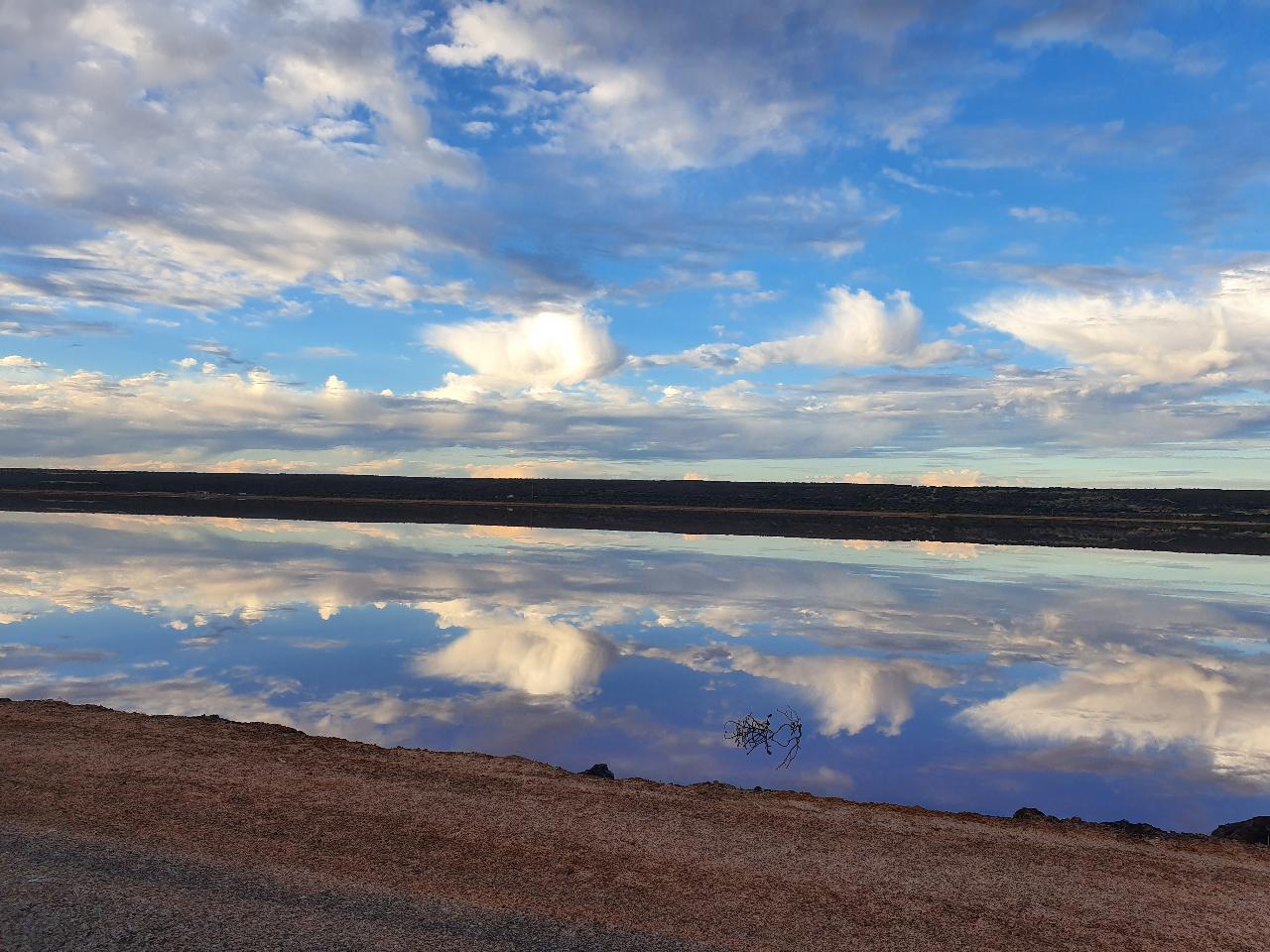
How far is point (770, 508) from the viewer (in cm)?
7231

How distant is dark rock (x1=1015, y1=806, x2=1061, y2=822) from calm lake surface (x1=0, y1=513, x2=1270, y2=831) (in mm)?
592

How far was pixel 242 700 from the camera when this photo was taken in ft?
34.2

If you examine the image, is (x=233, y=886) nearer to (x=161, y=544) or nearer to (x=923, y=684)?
(x=923, y=684)

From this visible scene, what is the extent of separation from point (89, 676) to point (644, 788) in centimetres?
836

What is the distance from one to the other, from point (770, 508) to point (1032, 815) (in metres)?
65.7

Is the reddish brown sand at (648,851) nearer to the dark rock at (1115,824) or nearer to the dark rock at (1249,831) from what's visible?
the dark rock at (1115,824)

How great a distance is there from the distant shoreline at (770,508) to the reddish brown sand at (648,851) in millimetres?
33409

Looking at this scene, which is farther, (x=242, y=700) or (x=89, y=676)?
(x=89, y=676)

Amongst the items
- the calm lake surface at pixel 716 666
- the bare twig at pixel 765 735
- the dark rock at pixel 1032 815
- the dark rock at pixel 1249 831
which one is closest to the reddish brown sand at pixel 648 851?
the dark rock at pixel 1032 815

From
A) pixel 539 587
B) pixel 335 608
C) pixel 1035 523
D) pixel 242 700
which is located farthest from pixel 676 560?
pixel 1035 523

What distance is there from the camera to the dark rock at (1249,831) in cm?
683

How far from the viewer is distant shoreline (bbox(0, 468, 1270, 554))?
4481cm

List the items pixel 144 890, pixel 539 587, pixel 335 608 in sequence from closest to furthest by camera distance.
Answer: pixel 144 890, pixel 335 608, pixel 539 587

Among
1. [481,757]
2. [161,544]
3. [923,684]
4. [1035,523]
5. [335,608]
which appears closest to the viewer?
[481,757]
